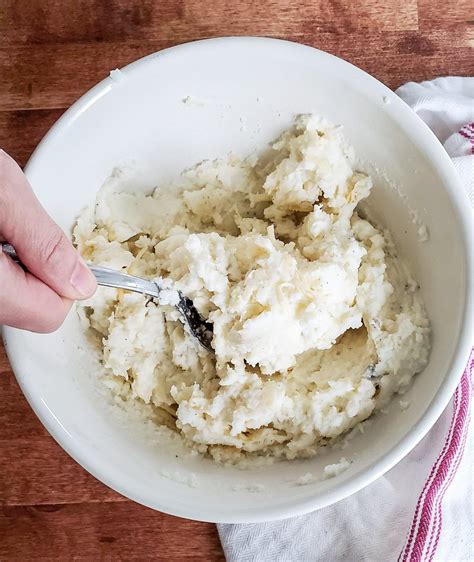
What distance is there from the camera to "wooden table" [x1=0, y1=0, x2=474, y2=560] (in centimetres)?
147

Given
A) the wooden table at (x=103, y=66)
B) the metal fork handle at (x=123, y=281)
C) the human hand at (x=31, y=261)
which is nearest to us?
the human hand at (x=31, y=261)

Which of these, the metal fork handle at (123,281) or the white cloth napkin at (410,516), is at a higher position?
the metal fork handle at (123,281)

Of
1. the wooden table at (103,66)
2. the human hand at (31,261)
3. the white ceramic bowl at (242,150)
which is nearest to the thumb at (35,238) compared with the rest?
the human hand at (31,261)

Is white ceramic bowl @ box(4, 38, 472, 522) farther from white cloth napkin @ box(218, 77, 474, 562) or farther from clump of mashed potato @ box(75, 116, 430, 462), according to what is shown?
white cloth napkin @ box(218, 77, 474, 562)

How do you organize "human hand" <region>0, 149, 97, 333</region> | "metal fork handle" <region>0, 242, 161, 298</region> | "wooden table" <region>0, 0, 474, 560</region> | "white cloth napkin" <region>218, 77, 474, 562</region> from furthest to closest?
"wooden table" <region>0, 0, 474, 560</region> → "white cloth napkin" <region>218, 77, 474, 562</region> → "metal fork handle" <region>0, 242, 161, 298</region> → "human hand" <region>0, 149, 97, 333</region>

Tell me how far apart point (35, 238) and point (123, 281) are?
0.63 ft

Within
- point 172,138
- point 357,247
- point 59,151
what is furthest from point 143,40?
point 357,247

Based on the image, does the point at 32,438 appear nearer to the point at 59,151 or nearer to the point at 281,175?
the point at 59,151

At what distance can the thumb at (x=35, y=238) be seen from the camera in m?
1.01

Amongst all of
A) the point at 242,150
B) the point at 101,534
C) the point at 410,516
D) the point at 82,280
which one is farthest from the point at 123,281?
the point at 410,516

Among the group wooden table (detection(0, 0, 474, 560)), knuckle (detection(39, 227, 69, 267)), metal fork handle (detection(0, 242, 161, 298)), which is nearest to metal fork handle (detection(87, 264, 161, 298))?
metal fork handle (detection(0, 242, 161, 298))

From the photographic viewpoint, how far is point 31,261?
3.34ft

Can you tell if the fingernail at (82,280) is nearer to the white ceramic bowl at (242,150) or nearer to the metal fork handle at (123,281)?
the metal fork handle at (123,281)

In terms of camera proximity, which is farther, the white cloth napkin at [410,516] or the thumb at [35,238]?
the white cloth napkin at [410,516]
